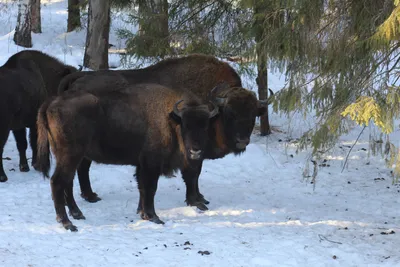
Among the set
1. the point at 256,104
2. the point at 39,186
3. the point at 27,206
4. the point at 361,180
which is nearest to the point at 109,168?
the point at 39,186

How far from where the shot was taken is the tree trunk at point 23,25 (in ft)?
56.5

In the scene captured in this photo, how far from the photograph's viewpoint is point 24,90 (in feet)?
32.9

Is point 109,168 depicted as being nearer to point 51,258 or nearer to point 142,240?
point 142,240

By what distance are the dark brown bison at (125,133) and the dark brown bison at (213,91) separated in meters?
0.44

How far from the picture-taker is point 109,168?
34.5ft

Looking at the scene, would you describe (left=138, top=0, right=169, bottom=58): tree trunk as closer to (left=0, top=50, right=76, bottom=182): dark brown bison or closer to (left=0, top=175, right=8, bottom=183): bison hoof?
(left=0, top=50, right=76, bottom=182): dark brown bison

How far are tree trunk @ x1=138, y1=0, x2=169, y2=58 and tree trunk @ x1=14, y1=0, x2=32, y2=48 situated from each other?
19.1ft

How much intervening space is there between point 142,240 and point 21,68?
476 centimetres

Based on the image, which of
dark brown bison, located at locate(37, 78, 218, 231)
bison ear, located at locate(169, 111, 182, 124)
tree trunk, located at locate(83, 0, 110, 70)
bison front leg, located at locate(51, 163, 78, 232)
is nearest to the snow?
bison front leg, located at locate(51, 163, 78, 232)

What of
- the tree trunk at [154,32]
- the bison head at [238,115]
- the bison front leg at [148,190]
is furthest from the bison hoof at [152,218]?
the tree trunk at [154,32]

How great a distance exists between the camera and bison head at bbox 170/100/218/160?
797 cm

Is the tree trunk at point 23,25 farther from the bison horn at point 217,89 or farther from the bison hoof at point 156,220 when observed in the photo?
the bison hoof at point 156,220

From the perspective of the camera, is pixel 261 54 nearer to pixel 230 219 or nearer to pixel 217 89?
pixel 217 89

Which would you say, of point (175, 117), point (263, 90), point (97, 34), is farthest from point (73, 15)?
point (175, 117)
